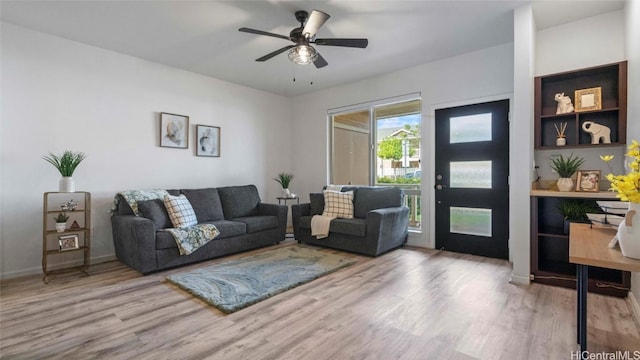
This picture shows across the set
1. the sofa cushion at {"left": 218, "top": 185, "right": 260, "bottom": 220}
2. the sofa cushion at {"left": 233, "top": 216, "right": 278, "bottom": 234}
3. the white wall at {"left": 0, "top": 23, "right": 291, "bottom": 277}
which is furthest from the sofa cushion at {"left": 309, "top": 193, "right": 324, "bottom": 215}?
the white wall at {"left": 0, "top": 23, "right": 291, "bottom": 277}

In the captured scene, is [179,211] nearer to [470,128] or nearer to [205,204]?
[205,204]

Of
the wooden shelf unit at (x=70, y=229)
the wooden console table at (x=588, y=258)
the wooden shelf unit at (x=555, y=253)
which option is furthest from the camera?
the wooden shelf unit at (x=70, y=229)

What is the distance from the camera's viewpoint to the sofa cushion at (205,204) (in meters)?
4.10

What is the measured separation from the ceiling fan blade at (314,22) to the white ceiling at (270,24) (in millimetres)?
235

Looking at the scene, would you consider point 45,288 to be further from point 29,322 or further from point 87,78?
point 87,78

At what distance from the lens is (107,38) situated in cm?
344

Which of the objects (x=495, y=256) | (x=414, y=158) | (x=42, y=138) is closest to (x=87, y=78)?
(x=42, y=138)

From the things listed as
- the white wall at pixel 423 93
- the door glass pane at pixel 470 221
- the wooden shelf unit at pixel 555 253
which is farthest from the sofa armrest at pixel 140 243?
the wooden shelf unit at pixel 555 253

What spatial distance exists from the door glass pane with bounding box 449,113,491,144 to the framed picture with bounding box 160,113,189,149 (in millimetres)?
3883

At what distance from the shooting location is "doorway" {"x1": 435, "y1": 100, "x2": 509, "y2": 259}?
3.73 meters

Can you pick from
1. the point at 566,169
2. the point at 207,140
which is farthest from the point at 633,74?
the point at 207,140

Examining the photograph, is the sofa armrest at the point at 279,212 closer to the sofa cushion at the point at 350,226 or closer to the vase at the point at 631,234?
the sofa cushion at the point at 350,226

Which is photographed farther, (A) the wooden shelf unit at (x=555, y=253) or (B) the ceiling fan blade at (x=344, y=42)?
(B) the ceiling fan blade at (x=344, y=42)

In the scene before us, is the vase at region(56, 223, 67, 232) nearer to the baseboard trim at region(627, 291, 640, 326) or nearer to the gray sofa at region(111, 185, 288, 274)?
the gray sofa at region(111, 185, 288, 274)
